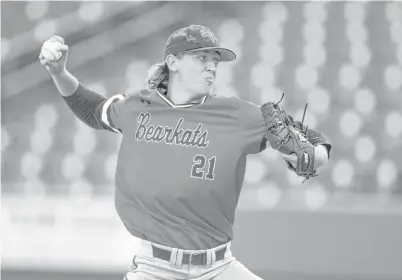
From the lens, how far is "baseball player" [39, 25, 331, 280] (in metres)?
2.49

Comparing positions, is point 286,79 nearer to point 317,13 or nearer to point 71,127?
point 317,13

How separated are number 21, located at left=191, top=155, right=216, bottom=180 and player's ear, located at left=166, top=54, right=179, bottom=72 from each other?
39cm

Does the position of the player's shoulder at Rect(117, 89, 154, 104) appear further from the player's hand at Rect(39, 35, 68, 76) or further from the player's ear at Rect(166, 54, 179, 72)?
the player's hand at Rect(39, 35, 68, 76)

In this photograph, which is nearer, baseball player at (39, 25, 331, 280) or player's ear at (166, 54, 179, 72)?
baseball player at (39, 25, 331, 280)

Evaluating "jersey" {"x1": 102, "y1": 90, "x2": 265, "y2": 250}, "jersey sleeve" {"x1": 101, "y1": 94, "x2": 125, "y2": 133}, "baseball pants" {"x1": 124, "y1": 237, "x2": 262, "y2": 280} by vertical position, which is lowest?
"baseball pants" {"x1": 124, "y1": 237, "x2": 262, "y2": 280}

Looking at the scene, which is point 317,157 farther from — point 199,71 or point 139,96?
point 139,96

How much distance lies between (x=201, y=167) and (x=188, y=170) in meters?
0.05

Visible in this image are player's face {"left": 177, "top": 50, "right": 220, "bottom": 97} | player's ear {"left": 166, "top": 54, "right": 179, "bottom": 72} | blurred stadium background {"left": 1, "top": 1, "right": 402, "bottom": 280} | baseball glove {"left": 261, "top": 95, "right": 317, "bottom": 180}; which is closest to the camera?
baseball glove {"left": 261, "top": 95, "right": 317, "bottom": 180}

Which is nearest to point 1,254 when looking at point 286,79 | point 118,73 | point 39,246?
point 39,246

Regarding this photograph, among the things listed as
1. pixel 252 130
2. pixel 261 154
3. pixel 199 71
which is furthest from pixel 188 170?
pixel 261 154

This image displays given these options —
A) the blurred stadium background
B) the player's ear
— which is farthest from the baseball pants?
the blurred stadium background

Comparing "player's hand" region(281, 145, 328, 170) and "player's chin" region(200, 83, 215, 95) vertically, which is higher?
"player's chin" region(200, 83, 215, 95)

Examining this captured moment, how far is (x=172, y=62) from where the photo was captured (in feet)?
8.93

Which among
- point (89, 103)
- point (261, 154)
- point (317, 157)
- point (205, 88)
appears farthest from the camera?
point (261, 154)
